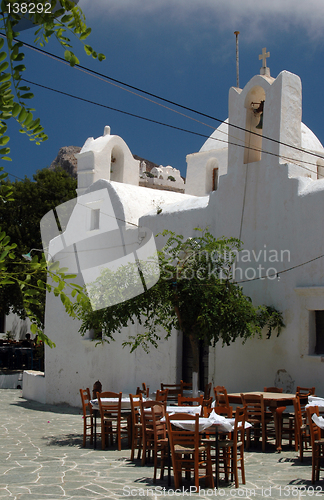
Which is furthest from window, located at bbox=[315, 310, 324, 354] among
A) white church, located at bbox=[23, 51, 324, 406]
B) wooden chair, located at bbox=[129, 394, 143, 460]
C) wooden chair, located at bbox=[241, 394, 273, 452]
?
wooden chair, located at bbox=[129, 394, 143, 460]

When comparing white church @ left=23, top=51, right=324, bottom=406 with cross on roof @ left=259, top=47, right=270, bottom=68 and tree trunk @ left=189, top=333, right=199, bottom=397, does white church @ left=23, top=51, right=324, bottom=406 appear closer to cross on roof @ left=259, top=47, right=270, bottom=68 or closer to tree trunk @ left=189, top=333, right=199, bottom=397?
cross on roof @ left=259, top=47, right=270, bottom=68

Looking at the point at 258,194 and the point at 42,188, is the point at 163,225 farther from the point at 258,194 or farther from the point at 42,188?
the point at 42,188

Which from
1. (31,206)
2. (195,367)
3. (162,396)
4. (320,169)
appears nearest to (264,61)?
(320,169)

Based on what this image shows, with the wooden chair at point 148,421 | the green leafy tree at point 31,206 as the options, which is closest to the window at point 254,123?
the wooden chair at point 148,421

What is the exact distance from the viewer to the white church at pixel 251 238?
35.5 ft

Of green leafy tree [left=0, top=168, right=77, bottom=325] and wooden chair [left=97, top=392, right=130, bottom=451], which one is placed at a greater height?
green leafy tree [left=0, top=168, right=77, bottom=325]

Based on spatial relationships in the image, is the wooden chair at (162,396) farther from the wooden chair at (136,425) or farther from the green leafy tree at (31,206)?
the green leafy tree at (31,206)

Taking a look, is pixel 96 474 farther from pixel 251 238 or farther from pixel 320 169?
pixel 320 169

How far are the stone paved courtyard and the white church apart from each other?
2744 mm

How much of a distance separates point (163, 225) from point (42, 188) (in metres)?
14.2

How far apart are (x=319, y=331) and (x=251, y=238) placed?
2.42m

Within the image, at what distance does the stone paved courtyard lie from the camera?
6.29 meters

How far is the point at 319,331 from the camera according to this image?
10.7 meters

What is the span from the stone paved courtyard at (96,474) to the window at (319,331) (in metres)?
2.49
